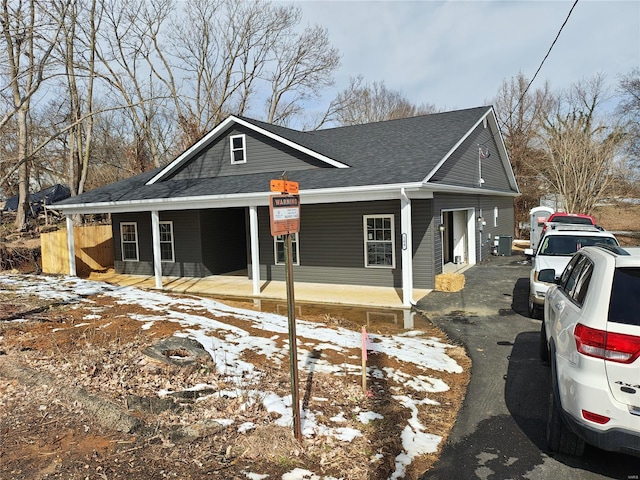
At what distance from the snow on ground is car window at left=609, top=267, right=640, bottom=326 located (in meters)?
1.97

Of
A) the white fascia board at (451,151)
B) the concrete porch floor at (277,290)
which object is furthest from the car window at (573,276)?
the concrete porch floor at (277,290)

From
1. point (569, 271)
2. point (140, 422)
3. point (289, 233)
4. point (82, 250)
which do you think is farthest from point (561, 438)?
point (82, 250)

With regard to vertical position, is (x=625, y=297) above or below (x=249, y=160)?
below

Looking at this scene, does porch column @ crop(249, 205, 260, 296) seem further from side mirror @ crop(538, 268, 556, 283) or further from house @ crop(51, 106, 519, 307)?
side mirror @ crop(538, 268, 556, 283)

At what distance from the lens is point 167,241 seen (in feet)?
55.3

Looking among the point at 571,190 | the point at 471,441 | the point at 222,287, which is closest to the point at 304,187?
the point at 222,287

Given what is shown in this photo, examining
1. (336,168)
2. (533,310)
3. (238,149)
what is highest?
(238,149)

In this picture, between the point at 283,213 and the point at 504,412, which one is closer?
the point at 283,213

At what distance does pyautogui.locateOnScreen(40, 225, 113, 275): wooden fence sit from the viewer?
17094 millimetres

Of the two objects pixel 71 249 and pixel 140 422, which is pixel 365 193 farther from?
pixel 71 249

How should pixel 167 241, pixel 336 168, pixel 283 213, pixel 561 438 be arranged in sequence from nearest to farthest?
pixel 561 438 → pixel 283 213 → pixel 336 168 → pixel 167 241

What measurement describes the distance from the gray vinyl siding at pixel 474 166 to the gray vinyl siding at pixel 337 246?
8.37 ft

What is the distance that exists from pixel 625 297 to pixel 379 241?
33.7ft

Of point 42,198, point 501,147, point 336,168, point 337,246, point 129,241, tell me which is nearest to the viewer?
point 336,168
